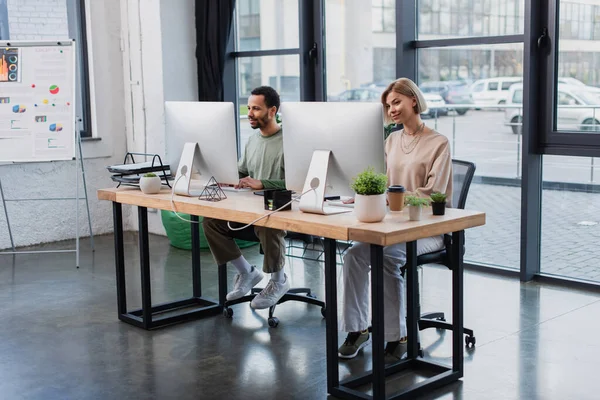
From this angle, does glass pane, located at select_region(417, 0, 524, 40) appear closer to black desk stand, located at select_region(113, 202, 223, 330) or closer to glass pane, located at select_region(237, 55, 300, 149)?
glass pane, located at select_region(237, 55, 300, 149)

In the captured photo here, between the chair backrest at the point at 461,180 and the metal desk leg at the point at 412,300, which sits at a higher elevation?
the chair backrest at the point at 461,180

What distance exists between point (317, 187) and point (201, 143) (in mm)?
841

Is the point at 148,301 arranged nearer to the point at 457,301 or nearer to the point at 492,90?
the point at 457,301

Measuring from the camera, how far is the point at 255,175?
4.25m

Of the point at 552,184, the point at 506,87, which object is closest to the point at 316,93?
the point at 506,87

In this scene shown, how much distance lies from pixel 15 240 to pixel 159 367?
3.14m

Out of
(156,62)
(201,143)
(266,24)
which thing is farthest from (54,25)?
(201,143)

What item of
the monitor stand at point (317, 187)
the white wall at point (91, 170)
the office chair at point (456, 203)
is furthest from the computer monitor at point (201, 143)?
the white wall at point (91, 170)

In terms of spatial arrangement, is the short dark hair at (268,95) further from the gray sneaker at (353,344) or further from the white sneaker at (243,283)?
the gray sneaker at (353,344)

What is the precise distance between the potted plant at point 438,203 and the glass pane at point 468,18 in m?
1.94

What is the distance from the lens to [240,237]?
415cm

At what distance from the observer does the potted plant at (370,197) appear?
2967 mm

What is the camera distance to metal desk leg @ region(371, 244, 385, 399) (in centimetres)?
289

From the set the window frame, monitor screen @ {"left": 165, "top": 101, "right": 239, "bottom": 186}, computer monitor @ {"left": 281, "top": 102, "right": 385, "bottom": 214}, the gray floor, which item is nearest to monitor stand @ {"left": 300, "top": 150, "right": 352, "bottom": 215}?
computer monitor @ {"left": 281, "top": 102, "right": 385, "bottom": 214}
